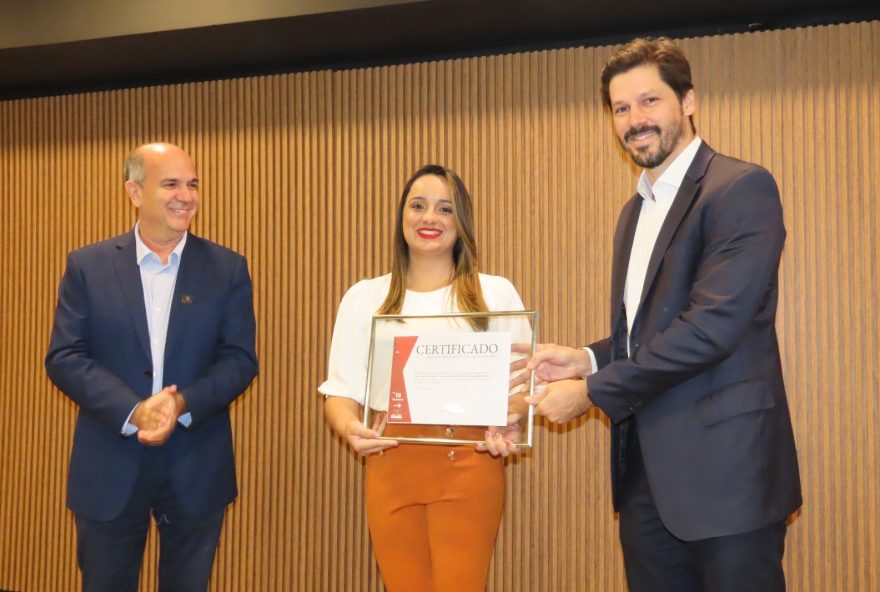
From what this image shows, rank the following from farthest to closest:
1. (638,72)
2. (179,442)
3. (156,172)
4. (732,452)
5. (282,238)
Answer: (282,238) < (156,172) < (179,442) < (638,72) < (732,452)

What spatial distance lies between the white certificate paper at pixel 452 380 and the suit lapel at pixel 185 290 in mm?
863

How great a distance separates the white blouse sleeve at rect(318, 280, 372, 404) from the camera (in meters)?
2.91

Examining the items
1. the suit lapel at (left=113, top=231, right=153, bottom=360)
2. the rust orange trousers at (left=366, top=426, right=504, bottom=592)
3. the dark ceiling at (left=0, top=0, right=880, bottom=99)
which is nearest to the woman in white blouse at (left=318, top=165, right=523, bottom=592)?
the rust orange trousers at (left=366, top=426, right=504, bottom=592)

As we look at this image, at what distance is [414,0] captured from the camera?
4.14 m

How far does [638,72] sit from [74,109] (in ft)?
14.1

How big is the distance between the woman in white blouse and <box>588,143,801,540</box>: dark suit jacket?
511mm

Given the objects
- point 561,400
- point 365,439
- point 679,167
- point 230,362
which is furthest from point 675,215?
point 230,362

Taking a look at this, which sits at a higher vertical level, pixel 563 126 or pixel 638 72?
pixel 563 126

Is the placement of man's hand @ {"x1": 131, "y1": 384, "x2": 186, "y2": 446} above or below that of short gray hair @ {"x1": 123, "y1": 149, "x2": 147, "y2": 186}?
below

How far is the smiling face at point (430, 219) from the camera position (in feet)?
9.59

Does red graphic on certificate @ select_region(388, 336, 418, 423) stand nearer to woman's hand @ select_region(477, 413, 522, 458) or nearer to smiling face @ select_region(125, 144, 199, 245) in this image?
woman's hand @ select_region(477, 413, 522, 458)

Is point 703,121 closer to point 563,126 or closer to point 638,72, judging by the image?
point 563,126

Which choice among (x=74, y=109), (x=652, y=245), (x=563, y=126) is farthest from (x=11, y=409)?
(x=652, y=245)

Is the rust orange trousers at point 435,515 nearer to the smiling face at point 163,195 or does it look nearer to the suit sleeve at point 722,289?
the suit sleeve at point 722,289
